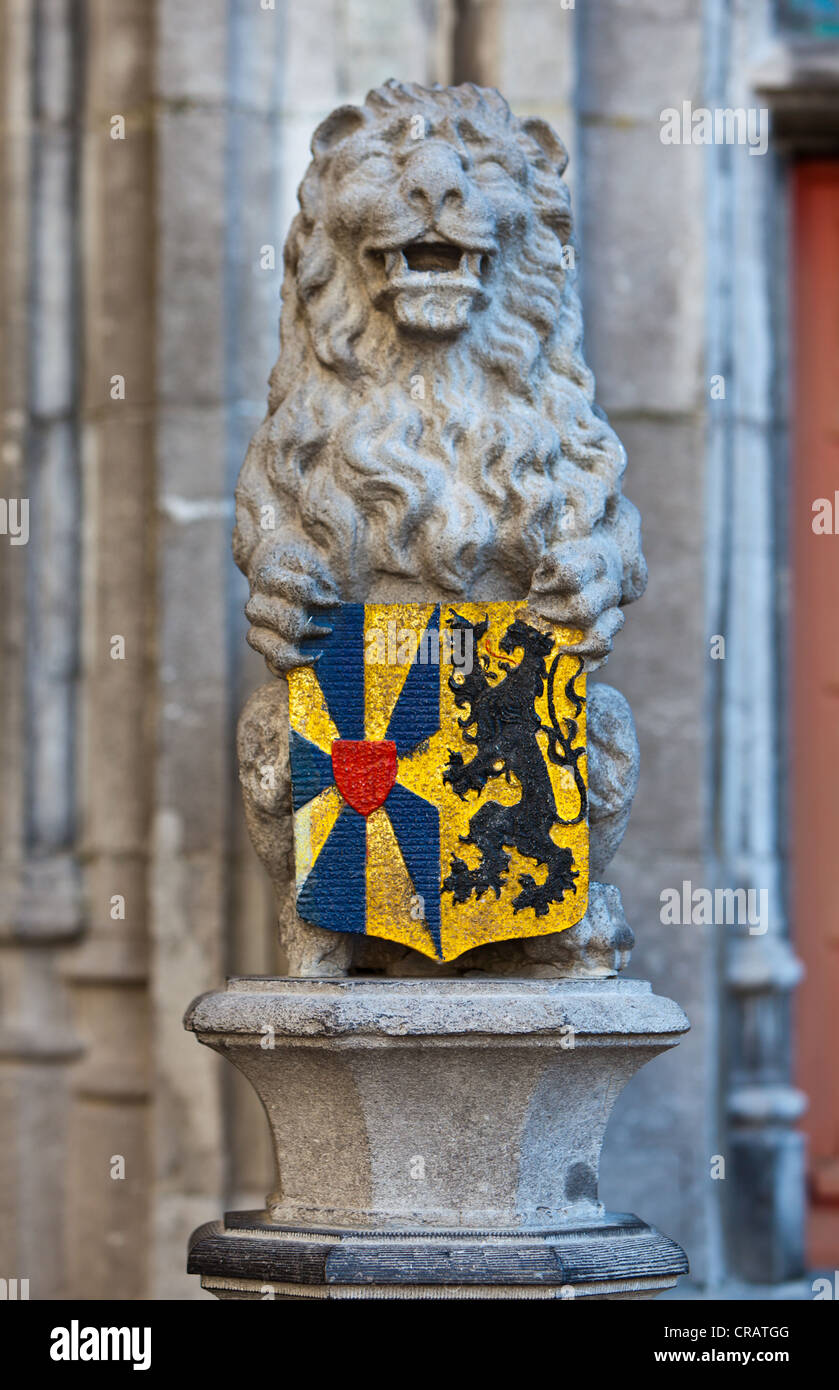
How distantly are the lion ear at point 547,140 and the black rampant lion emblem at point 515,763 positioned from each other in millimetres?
949

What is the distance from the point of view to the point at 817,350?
5.34m

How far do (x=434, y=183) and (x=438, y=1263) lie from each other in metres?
1.84

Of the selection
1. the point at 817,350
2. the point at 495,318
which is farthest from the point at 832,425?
the point at 495,318

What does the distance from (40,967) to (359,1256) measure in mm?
2149

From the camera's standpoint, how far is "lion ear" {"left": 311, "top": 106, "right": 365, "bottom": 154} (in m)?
3.72

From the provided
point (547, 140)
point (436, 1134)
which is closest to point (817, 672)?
point (547, 140)

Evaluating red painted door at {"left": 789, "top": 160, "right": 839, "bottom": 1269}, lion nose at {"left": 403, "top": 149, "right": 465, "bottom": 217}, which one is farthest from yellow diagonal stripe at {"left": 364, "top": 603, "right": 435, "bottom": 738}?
red painted door at {"left": 789, "top": 160, "right": 839, "bottom": 1269}

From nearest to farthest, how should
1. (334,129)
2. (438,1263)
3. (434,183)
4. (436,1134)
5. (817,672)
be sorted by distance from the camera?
(438,1263) < (436,1134) < (434,183) < (334,129) < (817,672)

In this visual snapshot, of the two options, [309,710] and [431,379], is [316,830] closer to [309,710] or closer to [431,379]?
[309,710]

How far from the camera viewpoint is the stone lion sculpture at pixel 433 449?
11.3 feet

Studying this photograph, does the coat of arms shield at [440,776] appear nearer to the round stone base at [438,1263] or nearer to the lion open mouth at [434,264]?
the round stone base at [438,1263]

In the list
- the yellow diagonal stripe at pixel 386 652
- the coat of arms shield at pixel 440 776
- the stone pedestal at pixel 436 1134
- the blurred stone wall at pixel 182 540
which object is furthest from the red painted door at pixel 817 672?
the yellow diagonal stripe at pixel 386 652

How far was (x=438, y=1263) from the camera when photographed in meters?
3.17
